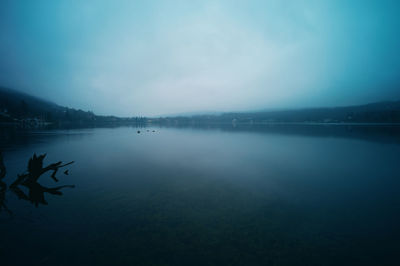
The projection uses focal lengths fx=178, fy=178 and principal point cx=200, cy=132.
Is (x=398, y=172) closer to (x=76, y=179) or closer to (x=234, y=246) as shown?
(x=234, y=246)

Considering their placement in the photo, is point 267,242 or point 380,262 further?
point 267,242

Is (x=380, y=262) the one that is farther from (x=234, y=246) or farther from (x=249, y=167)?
(x=249, y=167)

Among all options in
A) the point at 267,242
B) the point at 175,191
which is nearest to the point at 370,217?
the point at 267,242

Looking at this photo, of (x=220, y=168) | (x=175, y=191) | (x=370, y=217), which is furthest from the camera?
(x=220, y=168)

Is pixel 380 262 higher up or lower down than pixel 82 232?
lower down

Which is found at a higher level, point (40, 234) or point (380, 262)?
point (40, 234)

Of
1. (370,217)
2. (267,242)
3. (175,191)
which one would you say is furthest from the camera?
(175,191)

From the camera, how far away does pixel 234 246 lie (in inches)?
193

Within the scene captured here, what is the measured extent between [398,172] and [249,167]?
1013cm

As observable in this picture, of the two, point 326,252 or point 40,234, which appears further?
point 40,234

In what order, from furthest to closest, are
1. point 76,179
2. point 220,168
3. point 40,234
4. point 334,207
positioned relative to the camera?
point 220,168 < point 76,179 < point 334,207 < point 40,234

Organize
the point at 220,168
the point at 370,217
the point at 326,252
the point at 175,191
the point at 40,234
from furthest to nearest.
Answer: the point at 220,168
the point at 175,191
the point at 370,217
the point at 40,234
the point at 326,252

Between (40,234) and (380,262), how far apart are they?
939 centimetres

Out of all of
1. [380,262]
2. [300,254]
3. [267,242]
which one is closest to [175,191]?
[267,242]
